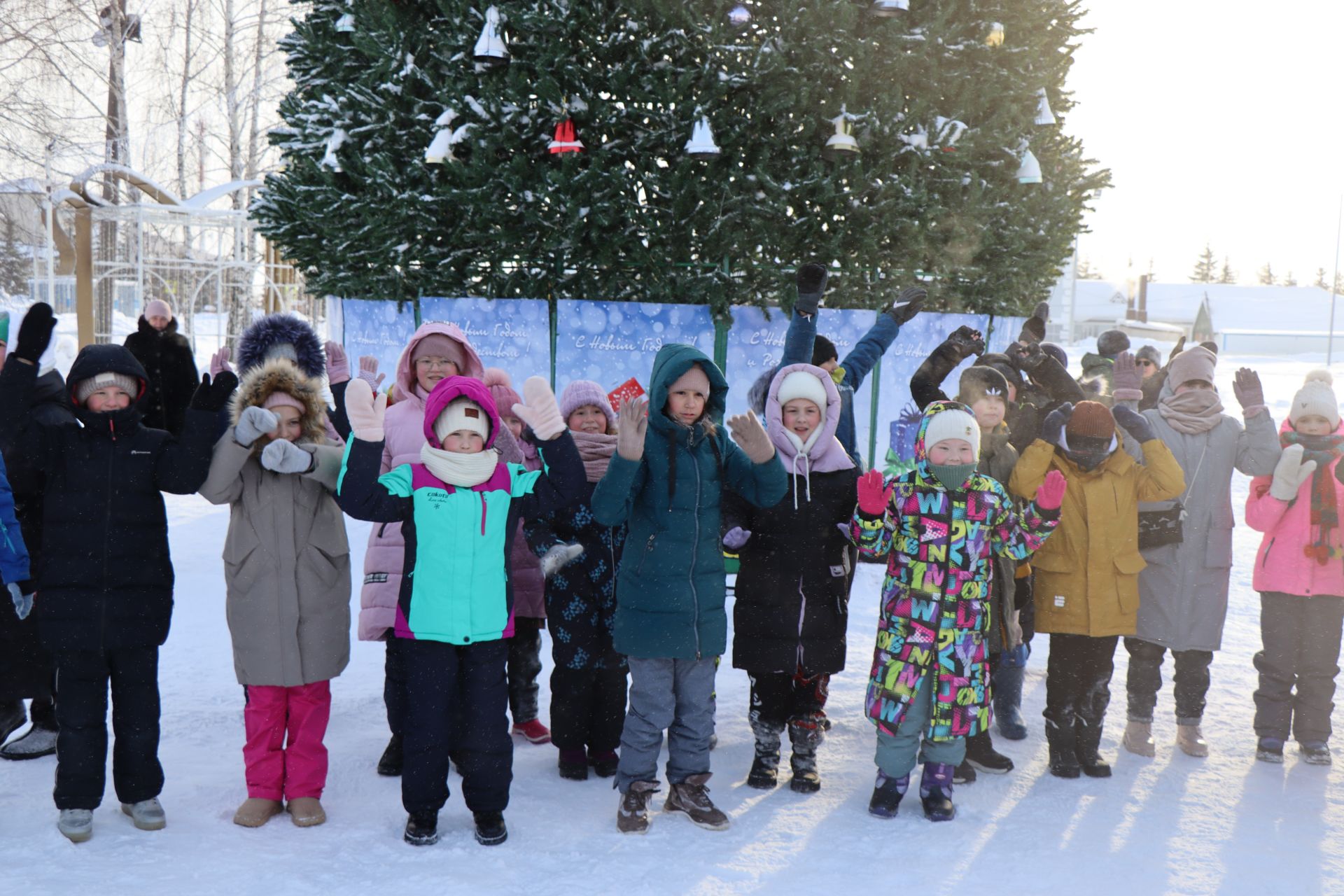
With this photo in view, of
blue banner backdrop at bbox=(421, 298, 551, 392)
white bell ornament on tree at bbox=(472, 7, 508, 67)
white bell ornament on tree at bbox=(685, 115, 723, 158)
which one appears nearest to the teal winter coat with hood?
white bell ornament on tree at bbox=(685, 115, 723, 158)

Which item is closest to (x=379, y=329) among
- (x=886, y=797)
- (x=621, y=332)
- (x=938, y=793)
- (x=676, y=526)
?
(x=621, y=332)

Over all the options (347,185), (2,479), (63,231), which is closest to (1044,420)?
(2,479)

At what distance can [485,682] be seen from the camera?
3869mm

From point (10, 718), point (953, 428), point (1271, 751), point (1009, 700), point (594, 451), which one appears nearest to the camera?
point (953, 428)

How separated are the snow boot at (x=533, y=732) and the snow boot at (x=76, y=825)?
1.85 metres

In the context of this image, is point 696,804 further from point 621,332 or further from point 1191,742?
point 621,332

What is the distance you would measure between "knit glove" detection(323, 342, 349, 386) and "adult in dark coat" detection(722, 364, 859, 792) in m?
1.92

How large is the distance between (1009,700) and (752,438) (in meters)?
2.20

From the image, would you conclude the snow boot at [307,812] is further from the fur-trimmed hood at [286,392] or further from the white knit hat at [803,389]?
the white knit hat at [803,389]

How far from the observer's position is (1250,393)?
4926 millimetres

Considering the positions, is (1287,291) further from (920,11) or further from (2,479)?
(2,479)

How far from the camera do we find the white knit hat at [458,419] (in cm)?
379

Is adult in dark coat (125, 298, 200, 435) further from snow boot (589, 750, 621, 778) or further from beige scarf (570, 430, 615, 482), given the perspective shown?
snow boot (589, 750, 621, 778)

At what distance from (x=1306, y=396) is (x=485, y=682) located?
410cm
